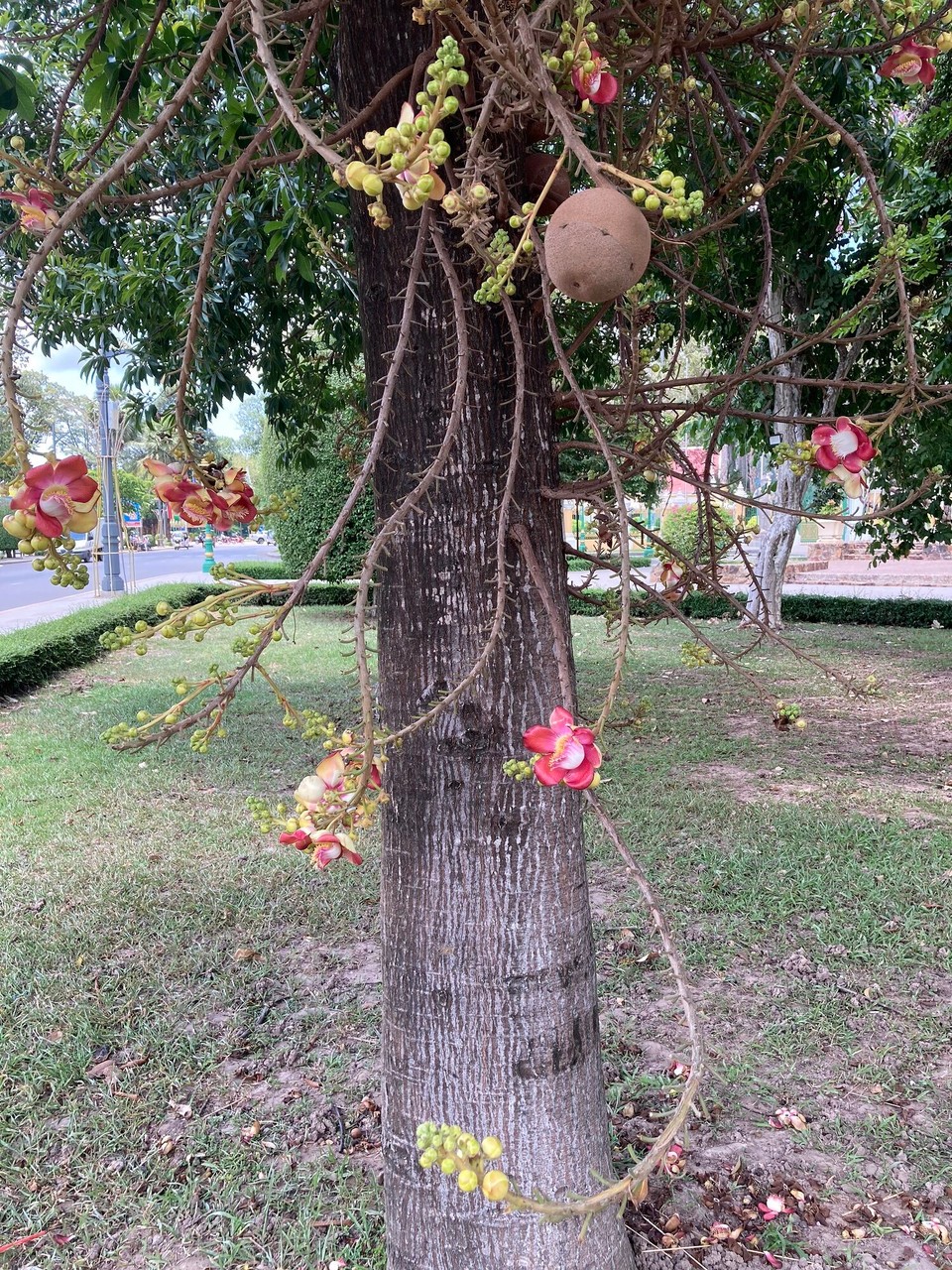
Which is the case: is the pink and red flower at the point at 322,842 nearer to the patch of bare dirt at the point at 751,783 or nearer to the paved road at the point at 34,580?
the patch of bare dirt at the point at 751,783

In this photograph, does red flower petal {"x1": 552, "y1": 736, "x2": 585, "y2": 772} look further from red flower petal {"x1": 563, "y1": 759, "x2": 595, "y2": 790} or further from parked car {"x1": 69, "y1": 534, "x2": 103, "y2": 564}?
parked car {"x1": 69, "y1": 534, "x2": 103, "y2": 564}

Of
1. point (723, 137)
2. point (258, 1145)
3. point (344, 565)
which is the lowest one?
point (258, 1145)

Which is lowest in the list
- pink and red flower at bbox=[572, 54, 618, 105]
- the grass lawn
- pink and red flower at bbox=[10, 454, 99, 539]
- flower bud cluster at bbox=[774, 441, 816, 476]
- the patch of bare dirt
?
the grass lawn

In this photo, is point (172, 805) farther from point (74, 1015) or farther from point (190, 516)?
point (190, 516)

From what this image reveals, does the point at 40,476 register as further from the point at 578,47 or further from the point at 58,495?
the point at 578,47

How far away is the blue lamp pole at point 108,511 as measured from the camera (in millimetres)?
11582

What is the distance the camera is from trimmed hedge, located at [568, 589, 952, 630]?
1232 cm

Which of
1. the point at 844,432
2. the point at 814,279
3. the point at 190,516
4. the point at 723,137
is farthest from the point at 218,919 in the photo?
the point at 814,279

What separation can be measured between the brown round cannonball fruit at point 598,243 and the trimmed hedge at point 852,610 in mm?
11282

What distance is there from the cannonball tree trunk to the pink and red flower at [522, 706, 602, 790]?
0.41 metres

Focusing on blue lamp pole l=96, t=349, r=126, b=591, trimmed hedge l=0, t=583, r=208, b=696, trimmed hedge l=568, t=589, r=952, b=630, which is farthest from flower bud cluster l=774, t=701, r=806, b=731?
trimmed hedge l=568, t=589, r=952, b=630

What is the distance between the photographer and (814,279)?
4656 millimetres

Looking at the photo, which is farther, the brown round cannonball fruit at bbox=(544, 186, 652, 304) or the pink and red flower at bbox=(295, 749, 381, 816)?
the pink and red flower at bbox=(295, 749, 381, 816)

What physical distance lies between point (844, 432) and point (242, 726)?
6019 millimetres
